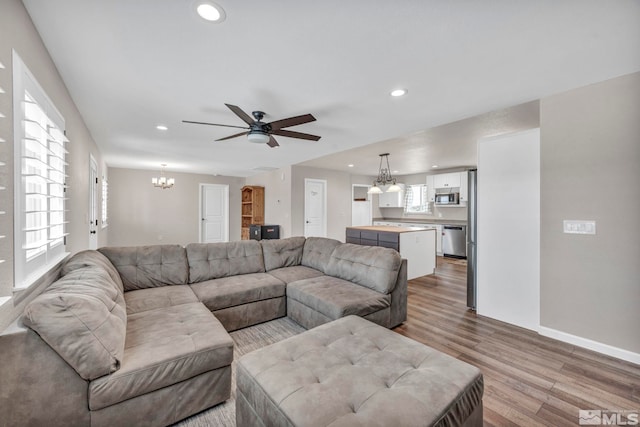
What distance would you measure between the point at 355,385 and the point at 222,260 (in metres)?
2.42

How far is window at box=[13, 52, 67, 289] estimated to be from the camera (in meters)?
1.35

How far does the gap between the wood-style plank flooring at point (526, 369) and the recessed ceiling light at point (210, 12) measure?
9.35 feet

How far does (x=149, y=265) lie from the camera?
9.20 ft

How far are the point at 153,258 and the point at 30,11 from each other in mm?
2148

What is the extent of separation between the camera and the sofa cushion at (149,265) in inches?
106

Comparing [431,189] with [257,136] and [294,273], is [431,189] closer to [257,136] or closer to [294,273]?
[294,273]

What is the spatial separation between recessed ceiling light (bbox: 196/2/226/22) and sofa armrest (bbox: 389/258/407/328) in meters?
2.58

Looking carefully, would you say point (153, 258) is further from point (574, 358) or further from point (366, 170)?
point (366, 170)

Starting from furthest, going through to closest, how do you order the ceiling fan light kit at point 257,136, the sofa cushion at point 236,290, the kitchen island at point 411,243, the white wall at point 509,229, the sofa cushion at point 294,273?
the kitchen island at point 411,243
the sofa cushion at point 294,273
the white wall at point 509,229
the ceiling fan light kit at point 257,136
the sofa cushion at point 236,290

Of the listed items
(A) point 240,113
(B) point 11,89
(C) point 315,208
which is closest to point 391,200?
(C) point 315,208

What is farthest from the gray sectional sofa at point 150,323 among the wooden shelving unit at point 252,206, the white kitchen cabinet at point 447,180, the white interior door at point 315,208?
the white kitchen cabinet at point 447,180

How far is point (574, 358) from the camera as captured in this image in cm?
224
